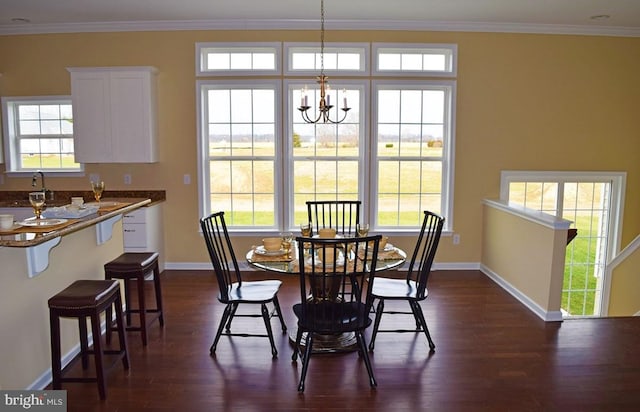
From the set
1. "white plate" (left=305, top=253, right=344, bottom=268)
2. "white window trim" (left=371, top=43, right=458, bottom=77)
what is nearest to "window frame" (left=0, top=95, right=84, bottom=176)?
"white window trim" (left=371, top=43, right=458, bottom=77)

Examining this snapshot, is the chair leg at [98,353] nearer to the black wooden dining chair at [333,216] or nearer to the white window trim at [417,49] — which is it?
the black wooden dining chair at [333,216]

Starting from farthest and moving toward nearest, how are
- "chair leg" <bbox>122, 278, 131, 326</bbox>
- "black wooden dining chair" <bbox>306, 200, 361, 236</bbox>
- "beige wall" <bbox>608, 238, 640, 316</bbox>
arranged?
"beige wall" <bbox>608, 238, 640, 316</bbox> → "black wooden dining chair" <bbox>306, 200, 361, 236</bbox> → "chair leg" <bbox>122, 278, 131, 326</bbox>

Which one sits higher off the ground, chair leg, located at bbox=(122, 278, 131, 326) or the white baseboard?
chair leg, located at bbox=(122, 278, 131, 326)

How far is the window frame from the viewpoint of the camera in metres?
5.12

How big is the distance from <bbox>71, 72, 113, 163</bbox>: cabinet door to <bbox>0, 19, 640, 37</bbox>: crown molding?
592mm

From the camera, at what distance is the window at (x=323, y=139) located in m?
5.04

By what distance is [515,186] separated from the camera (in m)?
5.31

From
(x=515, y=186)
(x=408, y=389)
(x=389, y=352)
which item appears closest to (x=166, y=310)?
(x=389, y=352)

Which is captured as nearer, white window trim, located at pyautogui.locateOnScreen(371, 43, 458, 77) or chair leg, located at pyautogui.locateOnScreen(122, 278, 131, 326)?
chair leg, located at pyautogui.locateOnScreen(122, 278, 131, 326)

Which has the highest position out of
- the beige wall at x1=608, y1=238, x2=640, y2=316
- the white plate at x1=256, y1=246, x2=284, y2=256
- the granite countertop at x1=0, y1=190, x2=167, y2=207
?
the granite countertop at x1=0, y1=190, x2=167, y2=207

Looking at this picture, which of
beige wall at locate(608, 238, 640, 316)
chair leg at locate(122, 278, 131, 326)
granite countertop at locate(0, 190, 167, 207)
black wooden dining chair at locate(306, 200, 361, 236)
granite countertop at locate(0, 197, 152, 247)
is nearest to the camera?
granite countertop at locate(0, 197, 152, 247)

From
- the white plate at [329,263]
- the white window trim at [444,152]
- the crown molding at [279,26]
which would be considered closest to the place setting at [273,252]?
the white plate at [329,263]

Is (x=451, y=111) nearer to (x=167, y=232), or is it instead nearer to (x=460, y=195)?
(x=460, y=195)

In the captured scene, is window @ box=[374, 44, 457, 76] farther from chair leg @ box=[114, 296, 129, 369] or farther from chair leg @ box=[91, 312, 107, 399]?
chair leg @ box=[91, 312, 107, 399]
